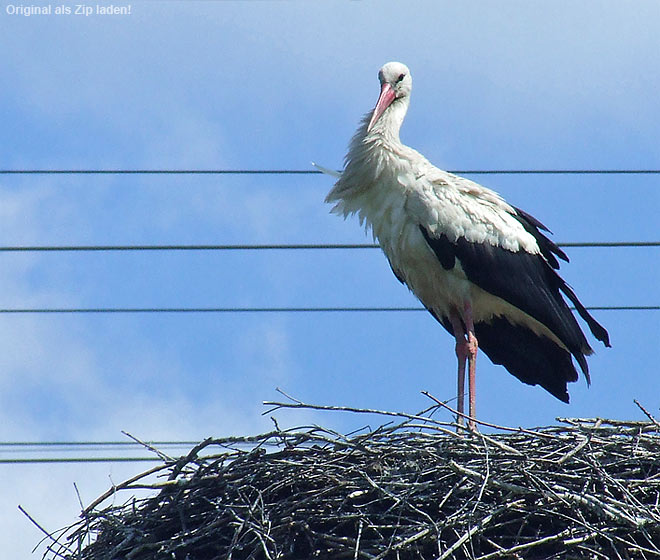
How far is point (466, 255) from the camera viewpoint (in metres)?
6.64

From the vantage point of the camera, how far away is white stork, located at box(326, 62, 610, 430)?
6.64m

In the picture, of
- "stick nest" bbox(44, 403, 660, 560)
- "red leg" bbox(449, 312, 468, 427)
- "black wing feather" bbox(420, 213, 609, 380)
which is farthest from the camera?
"red leg" bbox(449, 312, 468, 427)

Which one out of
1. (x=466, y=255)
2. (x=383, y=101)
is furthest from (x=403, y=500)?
(x=383, y=101)

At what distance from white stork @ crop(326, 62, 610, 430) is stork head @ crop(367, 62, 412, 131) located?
20 millimetres

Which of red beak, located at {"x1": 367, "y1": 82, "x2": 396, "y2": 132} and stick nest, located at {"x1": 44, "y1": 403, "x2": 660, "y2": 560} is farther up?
red beak, located at {"x1": 367, "y1": 82, "x2": 396, "y2": 132}

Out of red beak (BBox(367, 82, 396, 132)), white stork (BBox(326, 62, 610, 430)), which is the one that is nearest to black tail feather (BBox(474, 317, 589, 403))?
white stork (BBox(326, 62, 610, 430))

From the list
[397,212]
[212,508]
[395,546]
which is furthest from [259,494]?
[397,212]

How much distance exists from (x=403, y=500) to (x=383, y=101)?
2.92 m

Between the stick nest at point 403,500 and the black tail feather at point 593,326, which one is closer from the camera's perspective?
the stick nest at point 403,500

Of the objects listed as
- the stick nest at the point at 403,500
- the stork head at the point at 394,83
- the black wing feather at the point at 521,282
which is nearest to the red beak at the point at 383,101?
the stork head at the point at 394,83

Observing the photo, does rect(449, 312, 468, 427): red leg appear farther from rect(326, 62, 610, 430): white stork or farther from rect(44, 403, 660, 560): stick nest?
rect(44, 403, 660, 560): stick nest

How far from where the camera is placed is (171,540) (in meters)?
4.92

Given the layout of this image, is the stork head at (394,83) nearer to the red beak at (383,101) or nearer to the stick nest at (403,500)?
the red beak at (383,101)

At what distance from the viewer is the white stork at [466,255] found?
261 inches
